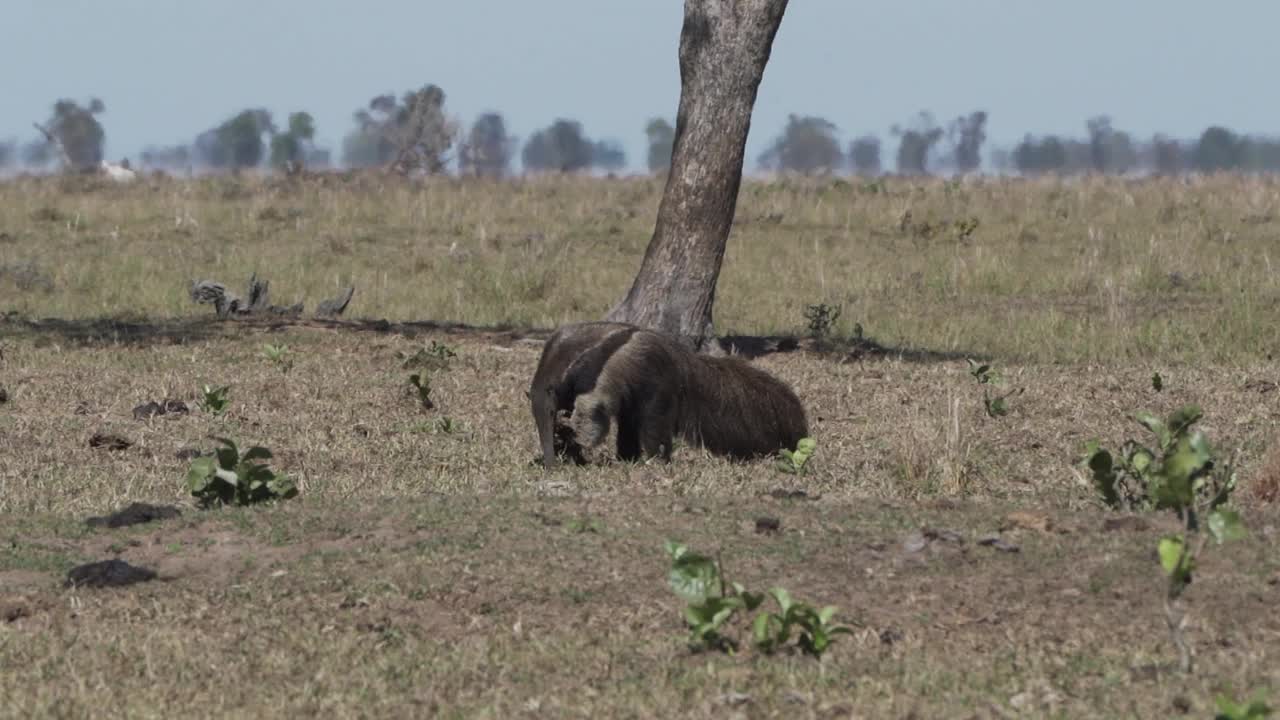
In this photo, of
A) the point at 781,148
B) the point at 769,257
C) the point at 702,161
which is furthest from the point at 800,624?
the point at 781,148

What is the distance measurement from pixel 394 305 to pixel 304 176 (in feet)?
54.7

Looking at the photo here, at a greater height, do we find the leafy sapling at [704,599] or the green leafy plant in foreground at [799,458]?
the leafy sapling at [704,599]

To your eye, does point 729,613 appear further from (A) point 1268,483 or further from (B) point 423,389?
(B) point 423,389

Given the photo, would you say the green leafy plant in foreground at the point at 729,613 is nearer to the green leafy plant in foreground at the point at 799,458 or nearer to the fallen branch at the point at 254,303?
the green leafy plant in foreground at the point at 799,458

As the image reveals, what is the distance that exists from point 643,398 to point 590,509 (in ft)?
5.35

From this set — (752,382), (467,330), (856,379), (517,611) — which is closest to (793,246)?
(467,330)

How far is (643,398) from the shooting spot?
9.08 m

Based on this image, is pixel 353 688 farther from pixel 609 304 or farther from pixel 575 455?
pixel 609 304

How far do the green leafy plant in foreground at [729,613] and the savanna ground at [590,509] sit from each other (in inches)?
3.3

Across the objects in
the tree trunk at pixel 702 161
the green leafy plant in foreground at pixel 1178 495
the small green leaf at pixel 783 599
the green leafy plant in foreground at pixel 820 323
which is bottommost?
the green leafy plant in foreground at pixel 820 323

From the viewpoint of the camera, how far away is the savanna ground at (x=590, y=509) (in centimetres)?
548

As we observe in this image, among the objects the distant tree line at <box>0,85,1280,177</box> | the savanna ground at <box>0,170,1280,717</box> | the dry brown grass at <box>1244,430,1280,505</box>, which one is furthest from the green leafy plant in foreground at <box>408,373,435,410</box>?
the distant tree line at <box>0,85,1280,177</box>

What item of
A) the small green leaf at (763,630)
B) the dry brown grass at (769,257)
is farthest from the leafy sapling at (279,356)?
the small green leaf at (763,630)

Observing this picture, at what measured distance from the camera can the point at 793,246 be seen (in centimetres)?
2195
